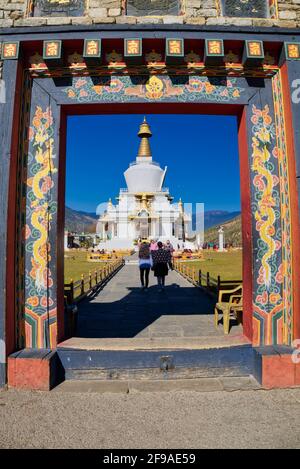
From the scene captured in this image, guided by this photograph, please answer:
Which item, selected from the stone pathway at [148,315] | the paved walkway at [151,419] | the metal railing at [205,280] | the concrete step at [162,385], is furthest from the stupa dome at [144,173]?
the paved walkway at [151,419]

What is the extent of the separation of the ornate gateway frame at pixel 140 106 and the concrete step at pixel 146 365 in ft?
1.46

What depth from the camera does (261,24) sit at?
17.6 feet

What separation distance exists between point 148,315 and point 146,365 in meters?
3.64

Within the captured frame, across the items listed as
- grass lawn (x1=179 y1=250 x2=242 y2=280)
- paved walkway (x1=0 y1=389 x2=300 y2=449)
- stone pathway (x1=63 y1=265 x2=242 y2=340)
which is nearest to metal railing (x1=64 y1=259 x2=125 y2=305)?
stone pathway (x1=63 y1=265 x2=242 y2=340)

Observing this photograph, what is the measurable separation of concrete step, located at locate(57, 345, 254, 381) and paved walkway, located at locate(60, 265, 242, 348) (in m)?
0.55

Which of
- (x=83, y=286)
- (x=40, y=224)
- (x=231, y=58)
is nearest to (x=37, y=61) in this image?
(x=40, y=224)

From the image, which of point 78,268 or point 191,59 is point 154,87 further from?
point 78,268

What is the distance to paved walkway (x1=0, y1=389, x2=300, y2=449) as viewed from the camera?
3.47 m

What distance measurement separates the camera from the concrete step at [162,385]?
4.73 m

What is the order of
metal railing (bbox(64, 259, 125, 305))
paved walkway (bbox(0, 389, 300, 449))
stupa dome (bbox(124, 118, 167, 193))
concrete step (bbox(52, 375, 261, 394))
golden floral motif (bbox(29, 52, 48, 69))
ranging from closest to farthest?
paved walkway (bbox(0, 389, 300, 449)) → concrete step (bbox(52, 375, 261, 394)) → golden floral motif (bbox(29, 52, 48, 69)) → metal railing (bbox(64, 259, 125, 305)) → stupa dome (bbox(124, 118, 167, 193))

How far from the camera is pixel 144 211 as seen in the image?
170ft

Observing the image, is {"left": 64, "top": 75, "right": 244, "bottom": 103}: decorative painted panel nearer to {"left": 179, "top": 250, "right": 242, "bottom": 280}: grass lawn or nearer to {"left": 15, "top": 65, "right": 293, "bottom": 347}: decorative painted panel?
{"left": 15, "top": 65, "right": 293, "bottom": 347}: decorative painted panel

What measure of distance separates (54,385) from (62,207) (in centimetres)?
276

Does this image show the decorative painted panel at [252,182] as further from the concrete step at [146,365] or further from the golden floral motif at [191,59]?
the concrete step at [146,365]
